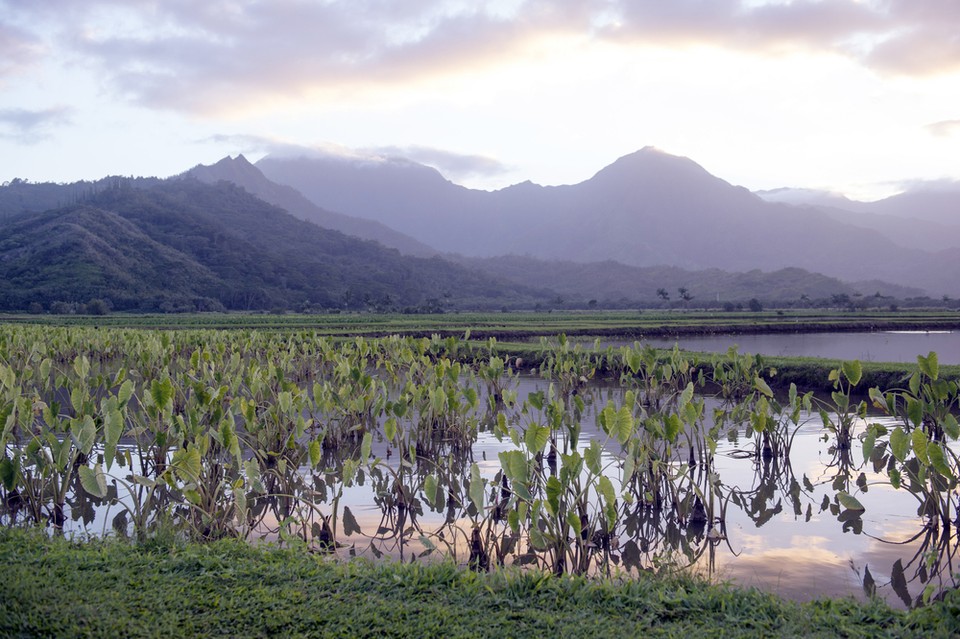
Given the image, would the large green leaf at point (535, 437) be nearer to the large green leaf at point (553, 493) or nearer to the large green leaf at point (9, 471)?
the large green leaf at point (553, 493)

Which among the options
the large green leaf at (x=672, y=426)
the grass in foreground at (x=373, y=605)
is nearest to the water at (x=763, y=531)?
the large green leaf at (x=672, y=426)

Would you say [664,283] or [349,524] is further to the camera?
[664,283]

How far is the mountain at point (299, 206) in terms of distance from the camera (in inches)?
5591

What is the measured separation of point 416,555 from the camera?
17.6 ft

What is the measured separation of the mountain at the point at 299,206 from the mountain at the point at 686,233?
3561 cm

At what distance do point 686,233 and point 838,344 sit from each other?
14422 cm

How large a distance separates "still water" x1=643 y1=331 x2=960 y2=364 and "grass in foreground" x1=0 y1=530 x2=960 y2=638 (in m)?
17.0

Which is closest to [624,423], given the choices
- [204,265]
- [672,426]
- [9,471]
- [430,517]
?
[672,426]

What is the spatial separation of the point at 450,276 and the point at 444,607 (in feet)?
296

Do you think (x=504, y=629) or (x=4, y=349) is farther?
(x=4, y=349)

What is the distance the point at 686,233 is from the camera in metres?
165

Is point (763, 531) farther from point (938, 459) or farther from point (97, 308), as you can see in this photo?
point (97, 308)

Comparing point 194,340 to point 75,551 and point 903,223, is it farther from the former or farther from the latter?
point 903,223

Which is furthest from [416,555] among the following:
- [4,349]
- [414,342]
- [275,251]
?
[275,251]
